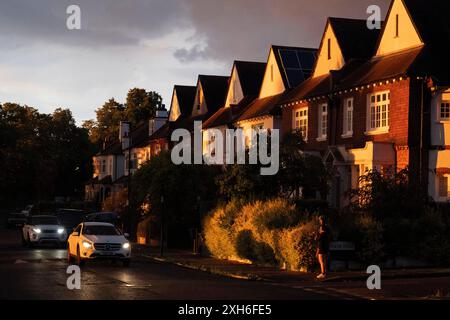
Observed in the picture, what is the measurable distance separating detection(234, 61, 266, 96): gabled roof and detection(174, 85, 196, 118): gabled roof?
11554 millimetres

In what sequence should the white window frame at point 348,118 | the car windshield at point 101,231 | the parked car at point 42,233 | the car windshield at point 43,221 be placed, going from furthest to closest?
the car windshield at point 43,221, the parked car at point 42,233, the white window frame at point 348,118, the car windshield at point 101,231

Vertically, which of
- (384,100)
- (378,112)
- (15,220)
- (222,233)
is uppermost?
(384,100)

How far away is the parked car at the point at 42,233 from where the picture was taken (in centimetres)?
3934

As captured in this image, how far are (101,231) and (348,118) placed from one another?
1410 centimetres

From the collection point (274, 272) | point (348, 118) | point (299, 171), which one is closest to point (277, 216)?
point (274, 272)

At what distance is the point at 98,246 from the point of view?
27.3 m

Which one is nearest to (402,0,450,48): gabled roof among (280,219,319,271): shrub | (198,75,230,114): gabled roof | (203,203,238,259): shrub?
(203,203,238,259): shrub

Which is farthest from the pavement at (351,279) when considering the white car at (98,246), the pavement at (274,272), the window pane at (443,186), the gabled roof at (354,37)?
the gabled roof at (354,37)

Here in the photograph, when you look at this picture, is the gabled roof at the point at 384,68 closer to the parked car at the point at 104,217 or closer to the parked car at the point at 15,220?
the parked car at the point at 104,217

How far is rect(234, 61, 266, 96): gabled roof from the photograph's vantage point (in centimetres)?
5219

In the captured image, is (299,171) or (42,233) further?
(42,233)

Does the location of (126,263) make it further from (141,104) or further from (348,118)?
(141,104)

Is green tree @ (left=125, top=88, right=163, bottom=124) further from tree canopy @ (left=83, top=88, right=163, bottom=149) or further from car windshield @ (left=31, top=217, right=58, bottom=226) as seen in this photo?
car windshield @ (left=31, top=217, right=58, bottom=226)

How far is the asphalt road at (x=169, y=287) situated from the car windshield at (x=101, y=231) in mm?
1692
